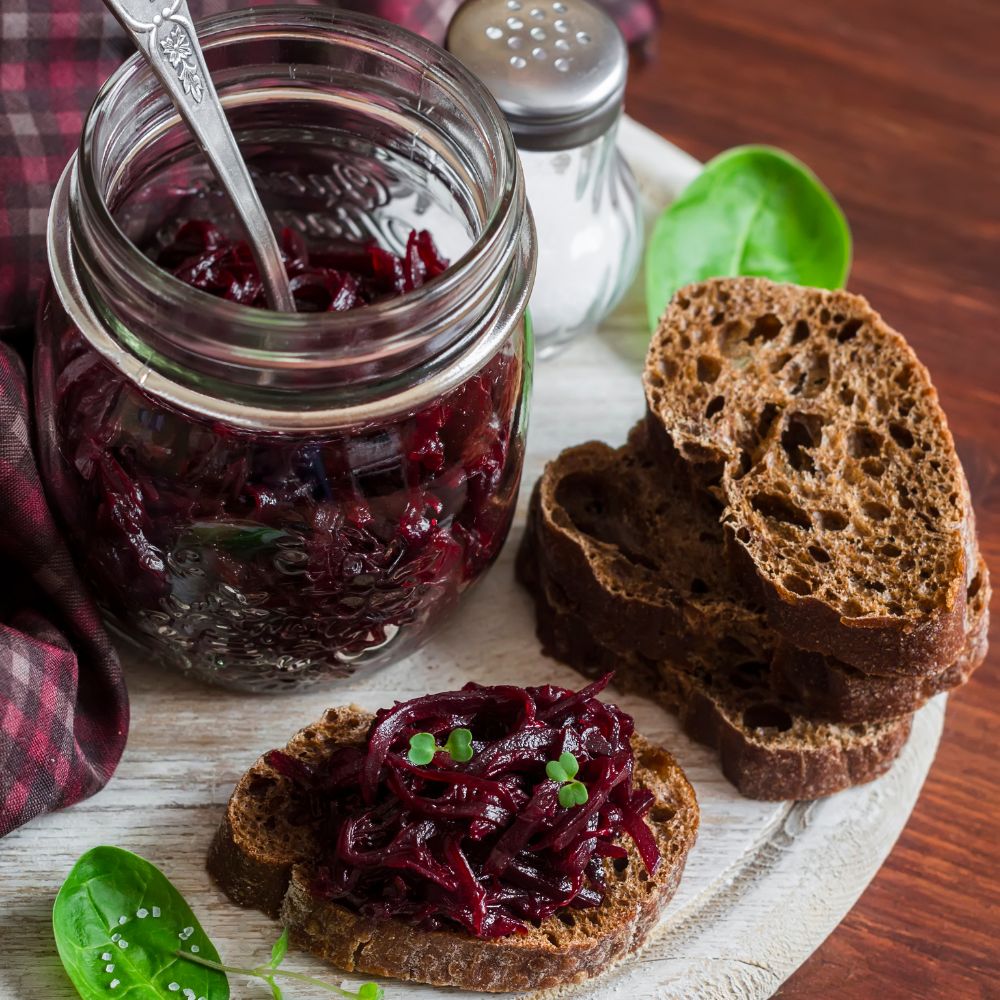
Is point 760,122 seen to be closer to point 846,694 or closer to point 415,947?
point 846,694

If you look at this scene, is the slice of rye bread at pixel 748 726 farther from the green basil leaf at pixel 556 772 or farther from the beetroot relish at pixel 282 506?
the green basil leaf at pixel 556 772

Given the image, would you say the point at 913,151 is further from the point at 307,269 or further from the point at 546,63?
the point at 307,269

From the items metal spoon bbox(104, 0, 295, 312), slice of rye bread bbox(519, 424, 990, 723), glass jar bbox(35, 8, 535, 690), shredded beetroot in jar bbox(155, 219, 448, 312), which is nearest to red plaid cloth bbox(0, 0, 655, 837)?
glass jar bbox(35, 8, 535, 690)

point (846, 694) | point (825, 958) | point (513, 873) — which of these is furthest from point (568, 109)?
point (825, 958)

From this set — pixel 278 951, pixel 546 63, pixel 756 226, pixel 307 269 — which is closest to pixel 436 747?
pixel 278 951

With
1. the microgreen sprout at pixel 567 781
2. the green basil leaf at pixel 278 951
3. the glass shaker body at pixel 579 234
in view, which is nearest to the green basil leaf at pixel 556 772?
the microgreen sprout at pixel 567 781

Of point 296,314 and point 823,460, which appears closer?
point 296,314

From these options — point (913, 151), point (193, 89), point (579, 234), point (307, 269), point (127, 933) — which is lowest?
point (127, 933)

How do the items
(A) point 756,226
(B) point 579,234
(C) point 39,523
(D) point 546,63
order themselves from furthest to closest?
(A) point 756,226, (B) point 579,234, (D) point 546,63, (C) point 39,523
